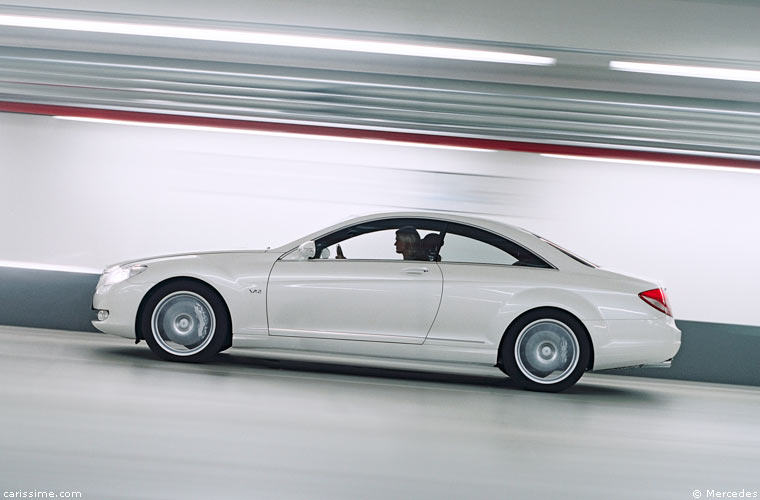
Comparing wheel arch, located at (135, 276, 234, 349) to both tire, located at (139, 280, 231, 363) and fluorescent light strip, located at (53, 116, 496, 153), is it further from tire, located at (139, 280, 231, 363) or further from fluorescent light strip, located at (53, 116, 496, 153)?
fluorescent light strip, located at (53, 116, 496, 153)

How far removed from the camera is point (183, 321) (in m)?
6.64

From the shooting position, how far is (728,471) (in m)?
4.36

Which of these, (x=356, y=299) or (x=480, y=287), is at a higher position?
(x=480, y=287)

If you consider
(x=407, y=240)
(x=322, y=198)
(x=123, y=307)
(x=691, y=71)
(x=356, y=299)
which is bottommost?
(x=123, y=307)

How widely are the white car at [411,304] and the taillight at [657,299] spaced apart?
→ 1 centimetres

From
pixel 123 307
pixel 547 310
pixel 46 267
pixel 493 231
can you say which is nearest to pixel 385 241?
pixel 493 231

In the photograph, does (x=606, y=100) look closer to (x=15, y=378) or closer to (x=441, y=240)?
(x=441, y=240)

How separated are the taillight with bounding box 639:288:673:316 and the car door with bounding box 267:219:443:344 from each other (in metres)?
1.65

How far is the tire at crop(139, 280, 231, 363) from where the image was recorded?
6.55 m

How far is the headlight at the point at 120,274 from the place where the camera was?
668cm

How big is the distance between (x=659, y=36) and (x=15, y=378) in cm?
591

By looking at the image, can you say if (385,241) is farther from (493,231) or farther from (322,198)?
(322,198)

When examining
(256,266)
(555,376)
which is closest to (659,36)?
(555,376)

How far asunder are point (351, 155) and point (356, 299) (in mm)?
2774
